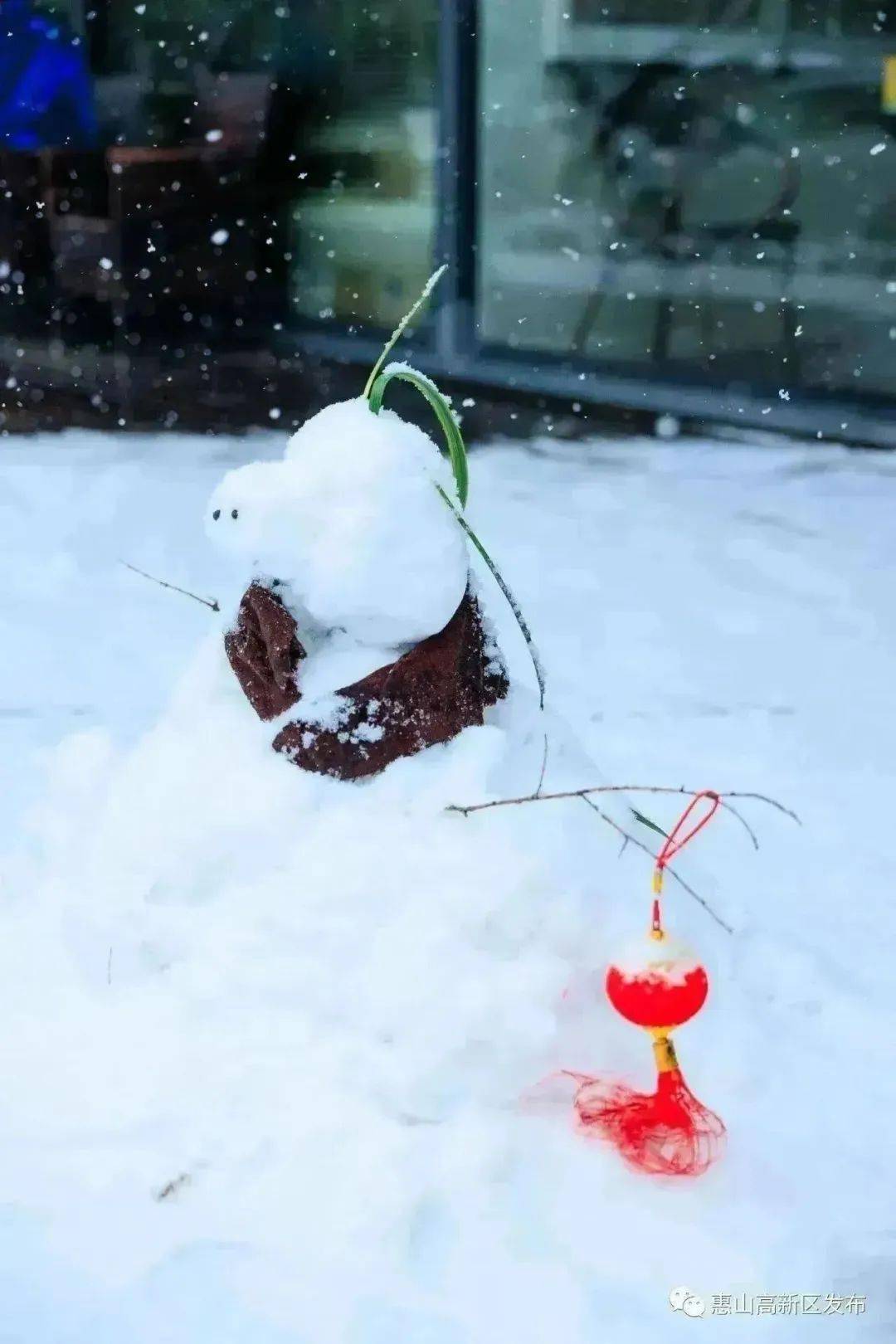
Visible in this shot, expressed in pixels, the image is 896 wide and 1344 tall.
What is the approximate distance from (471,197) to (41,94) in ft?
7.12

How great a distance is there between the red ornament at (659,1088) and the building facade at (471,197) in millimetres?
4372

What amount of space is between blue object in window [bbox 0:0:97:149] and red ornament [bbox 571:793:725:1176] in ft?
20.0

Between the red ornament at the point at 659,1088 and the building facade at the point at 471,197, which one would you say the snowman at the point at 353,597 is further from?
the building facade at the point at 471,197

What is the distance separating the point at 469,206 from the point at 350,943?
510 centimetres

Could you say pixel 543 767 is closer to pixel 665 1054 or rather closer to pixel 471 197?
pixel 665 1054

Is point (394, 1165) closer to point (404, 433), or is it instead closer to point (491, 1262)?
point (491, 1262)

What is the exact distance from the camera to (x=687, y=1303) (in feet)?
4.77

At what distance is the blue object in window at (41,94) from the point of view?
668 cm

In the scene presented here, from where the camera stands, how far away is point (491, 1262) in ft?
4.87

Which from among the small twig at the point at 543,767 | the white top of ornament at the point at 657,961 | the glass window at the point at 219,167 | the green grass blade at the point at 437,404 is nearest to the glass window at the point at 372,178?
the glass window at the point at 219,167

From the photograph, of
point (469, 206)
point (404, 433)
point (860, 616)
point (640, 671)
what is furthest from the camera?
point (469, 206)

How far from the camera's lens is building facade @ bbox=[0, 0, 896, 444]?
6.04 meters

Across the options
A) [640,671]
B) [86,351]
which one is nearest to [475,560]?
[640,671]

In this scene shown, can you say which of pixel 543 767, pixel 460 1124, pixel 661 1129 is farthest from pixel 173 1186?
pixel 543 767
